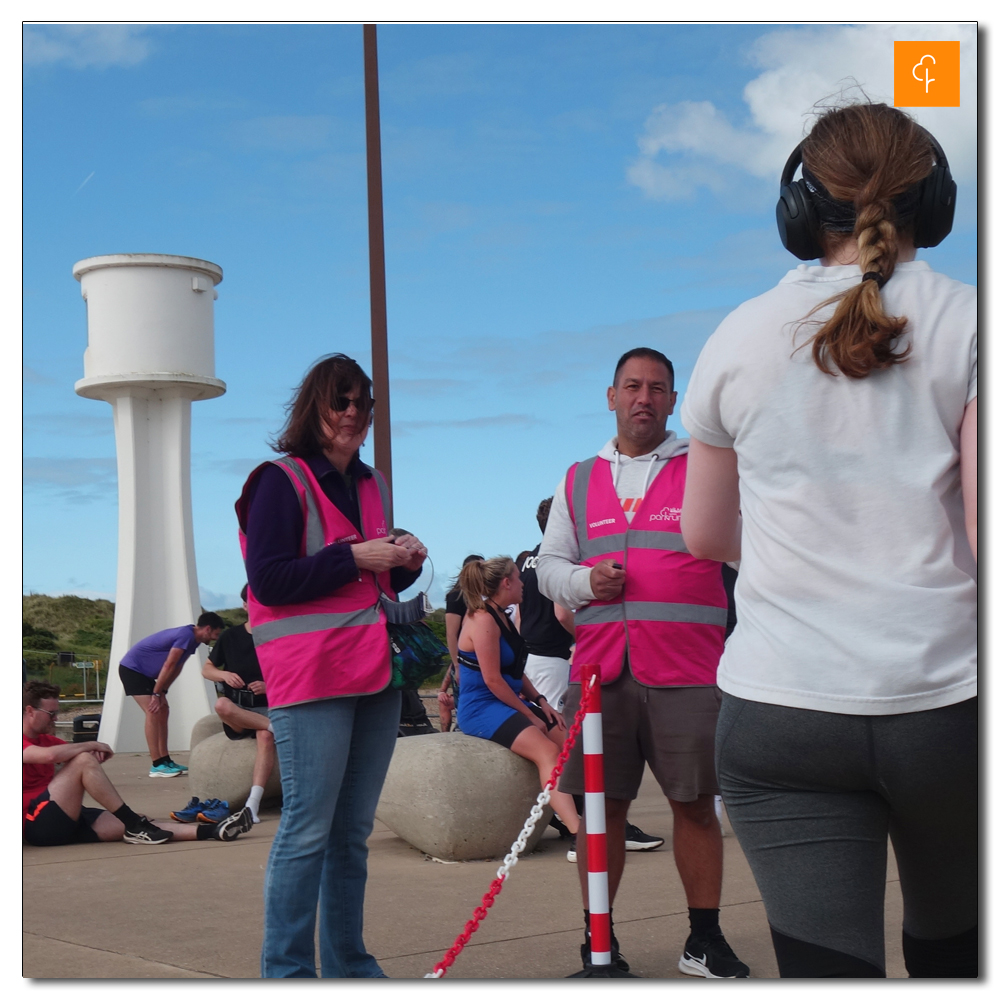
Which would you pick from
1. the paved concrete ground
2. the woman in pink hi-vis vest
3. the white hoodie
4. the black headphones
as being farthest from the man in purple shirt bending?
the black headphones

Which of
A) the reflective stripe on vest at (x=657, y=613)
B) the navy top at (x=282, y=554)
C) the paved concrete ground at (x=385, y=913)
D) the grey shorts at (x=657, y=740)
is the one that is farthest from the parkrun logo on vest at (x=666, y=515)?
the paved concrete ground at (x=385, y=913)

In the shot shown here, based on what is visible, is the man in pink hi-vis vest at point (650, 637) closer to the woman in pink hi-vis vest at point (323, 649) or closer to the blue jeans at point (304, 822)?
the woman in pink hi-vis vest at point (323, 649)

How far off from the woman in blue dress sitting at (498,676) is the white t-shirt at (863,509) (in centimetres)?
424

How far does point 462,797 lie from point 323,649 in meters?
2.71

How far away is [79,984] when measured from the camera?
3496 mm

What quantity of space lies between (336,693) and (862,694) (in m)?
1.98

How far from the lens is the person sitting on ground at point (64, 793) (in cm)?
638

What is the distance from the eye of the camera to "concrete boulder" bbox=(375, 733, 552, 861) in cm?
579

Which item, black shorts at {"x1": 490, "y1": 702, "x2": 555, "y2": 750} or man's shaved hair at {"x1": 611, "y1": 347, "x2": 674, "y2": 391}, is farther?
black shorts at {"x1": 490, "y1": 702, "x2": 555, "y2": 750}

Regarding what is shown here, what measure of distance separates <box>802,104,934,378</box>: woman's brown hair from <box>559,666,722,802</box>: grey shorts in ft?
7.46

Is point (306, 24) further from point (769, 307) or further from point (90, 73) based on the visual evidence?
point (769, 307)

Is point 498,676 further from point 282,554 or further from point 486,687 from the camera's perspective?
point 282,554

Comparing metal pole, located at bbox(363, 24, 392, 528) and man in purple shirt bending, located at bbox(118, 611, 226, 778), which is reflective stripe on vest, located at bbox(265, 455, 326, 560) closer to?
metal pole, located at bbox(363, 24, 392, 528)

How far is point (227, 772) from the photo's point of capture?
7.63 metres
